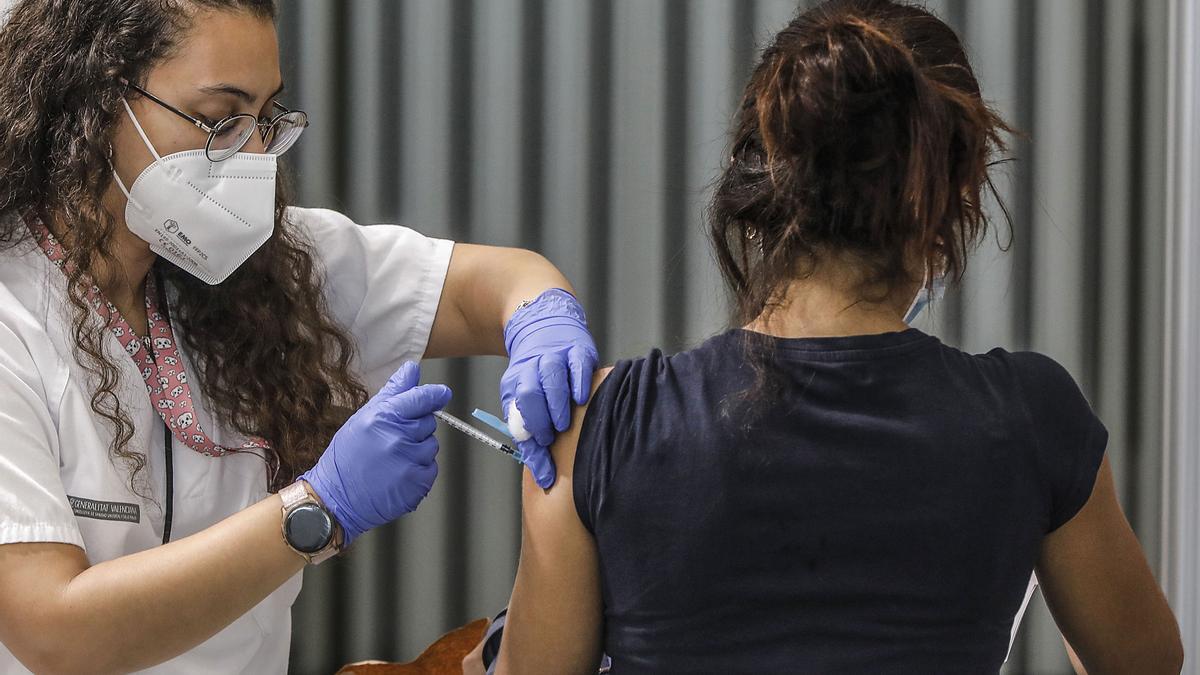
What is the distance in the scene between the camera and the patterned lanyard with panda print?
1.35m

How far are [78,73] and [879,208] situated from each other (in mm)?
960

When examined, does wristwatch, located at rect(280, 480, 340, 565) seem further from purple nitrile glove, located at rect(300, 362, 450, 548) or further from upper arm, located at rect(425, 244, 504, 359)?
upper arm, located at rect(425, 244, 504, 359)

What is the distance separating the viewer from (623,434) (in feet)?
3.19

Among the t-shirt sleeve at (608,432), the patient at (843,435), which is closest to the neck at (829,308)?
the patient at (843,435)

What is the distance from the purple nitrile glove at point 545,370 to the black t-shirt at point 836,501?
0.41ft

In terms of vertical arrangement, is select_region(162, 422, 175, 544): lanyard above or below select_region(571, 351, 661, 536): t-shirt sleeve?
below

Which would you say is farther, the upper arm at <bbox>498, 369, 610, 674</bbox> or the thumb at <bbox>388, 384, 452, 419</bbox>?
the thumb at <bbox>388, 384, 452, 419</bbox>

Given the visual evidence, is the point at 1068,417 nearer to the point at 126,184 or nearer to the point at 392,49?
the point at 126,184

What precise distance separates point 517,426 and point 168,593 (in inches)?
16.1

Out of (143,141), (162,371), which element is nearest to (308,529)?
(162,371)

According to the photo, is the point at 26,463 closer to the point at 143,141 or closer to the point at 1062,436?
the point at 143,141

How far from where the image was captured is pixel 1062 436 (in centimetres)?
97

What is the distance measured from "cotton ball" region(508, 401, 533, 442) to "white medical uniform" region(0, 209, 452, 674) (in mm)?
482

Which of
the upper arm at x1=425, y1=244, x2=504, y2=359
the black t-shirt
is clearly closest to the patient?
the black t-shirt
